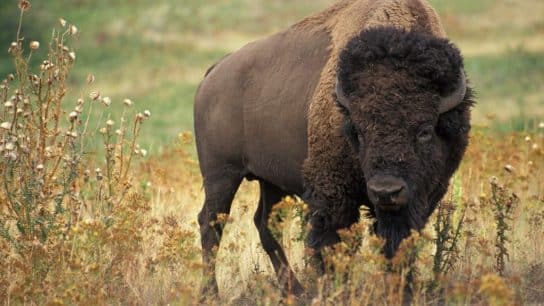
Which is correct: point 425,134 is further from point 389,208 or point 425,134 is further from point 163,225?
point 163,225

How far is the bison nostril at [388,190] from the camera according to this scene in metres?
5.59

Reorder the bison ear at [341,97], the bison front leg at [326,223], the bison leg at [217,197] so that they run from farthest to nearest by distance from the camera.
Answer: the bison leg at [217,197] < the bison front leg at [326,223] < the bison ear at [341,97]

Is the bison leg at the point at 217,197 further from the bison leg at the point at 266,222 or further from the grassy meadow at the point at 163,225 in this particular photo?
the bison leg at the point at 266,222

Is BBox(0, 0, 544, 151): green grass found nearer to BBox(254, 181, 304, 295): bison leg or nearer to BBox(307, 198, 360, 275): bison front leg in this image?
BBox(254, 181, 304, 295): bison leg

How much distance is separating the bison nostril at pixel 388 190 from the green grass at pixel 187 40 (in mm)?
20444

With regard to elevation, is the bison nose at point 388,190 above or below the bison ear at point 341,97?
below

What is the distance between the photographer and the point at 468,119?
6336 mm

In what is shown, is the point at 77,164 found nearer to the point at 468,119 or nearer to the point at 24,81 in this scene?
the point at 24,81

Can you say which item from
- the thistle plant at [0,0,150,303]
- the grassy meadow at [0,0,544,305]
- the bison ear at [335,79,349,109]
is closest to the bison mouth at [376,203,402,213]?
the grassy meadow at [0,0,544,305]

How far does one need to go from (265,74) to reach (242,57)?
0.35 metres

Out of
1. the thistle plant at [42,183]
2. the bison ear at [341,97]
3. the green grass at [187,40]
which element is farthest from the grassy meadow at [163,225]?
the green grass at [187,40]

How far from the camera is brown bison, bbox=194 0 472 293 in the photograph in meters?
5.87

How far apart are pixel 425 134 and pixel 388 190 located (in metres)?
0.57

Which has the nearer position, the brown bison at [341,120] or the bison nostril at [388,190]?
the bison nostril at [388,190]
